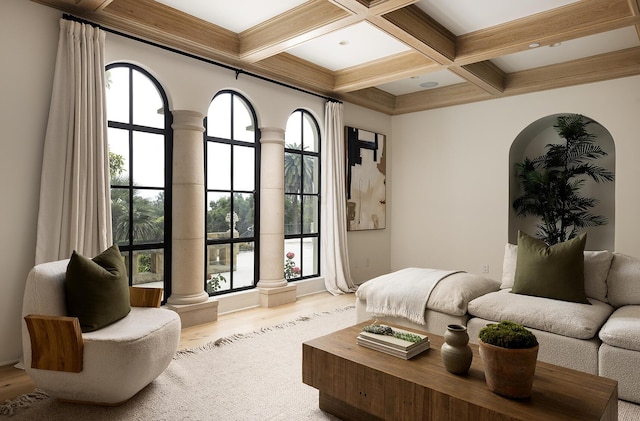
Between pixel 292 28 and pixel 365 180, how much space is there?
9.46ft

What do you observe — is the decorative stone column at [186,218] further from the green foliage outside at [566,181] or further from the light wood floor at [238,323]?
the green foliage outside at [566,181]

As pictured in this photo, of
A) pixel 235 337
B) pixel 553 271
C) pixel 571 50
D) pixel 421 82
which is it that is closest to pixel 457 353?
pixel 553 271

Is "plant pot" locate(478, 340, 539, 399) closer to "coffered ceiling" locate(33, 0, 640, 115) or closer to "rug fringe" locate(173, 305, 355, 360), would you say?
"rug fringe" locate(173, 305, 355, 360)

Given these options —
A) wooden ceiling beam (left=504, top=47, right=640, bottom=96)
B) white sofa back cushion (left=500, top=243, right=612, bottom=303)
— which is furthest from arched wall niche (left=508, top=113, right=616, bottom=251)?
white sofa back cushion (left=500, top=243, right=612, bottom=303)

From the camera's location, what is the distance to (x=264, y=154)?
4.79m

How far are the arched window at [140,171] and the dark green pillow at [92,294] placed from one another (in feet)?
3.95

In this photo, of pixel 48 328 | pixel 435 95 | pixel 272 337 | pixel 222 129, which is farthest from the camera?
pixel 435 95

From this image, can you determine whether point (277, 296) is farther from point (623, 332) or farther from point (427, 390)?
point (623, 332)

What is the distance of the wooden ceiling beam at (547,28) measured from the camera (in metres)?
3.31

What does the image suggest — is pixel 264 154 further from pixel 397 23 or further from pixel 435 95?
pixel 435 95

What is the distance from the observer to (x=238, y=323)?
402cm

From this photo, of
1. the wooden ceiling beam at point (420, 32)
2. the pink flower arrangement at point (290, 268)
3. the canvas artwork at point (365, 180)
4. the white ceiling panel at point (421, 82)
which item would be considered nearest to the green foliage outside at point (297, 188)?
the pink flower arrangement at point (290, 268)

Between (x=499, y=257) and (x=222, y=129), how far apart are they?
3.88 m

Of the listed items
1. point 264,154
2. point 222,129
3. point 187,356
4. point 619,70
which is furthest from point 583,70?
point 187,356
